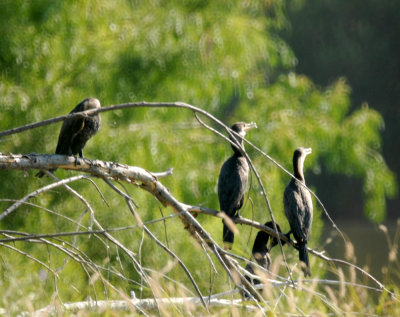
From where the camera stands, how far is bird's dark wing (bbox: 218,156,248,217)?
4.20 meters

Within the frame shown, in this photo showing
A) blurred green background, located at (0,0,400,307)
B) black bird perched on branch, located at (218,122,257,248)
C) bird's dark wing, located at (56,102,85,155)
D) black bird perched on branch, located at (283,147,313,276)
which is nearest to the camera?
bird's dark wing, located at (56,102,85,155)

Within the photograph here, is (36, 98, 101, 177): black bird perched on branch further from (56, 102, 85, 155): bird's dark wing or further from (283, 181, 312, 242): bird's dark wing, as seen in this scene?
(283, 181, 312, 242): bird's dark wing

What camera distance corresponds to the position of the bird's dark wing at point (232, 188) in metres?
4.20

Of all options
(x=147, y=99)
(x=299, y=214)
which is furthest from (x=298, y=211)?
(x=147, y=99)

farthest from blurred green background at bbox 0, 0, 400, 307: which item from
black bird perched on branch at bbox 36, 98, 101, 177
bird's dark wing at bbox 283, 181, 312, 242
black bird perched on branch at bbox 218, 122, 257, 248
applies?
black bird perched on branch at bbox 36, 98, 101, 177

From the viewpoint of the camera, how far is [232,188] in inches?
167

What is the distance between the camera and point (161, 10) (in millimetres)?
5758

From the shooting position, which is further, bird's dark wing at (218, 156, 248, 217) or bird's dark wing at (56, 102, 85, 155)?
bird's dark wing at (218, 156, 248, 217)

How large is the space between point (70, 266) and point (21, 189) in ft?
2.45

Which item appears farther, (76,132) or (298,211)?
(298,211)

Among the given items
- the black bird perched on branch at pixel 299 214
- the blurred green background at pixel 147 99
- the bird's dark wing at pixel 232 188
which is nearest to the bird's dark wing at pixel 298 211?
the black bird perched on branch at pixel 299 214

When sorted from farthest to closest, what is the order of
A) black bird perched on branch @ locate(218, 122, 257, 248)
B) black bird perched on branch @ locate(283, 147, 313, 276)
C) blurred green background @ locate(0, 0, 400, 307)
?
blurred green background @ locate(0, 0, 400, 307)
black bird perched on branch @ locate(218, 122, 257, 248)
black bird perched on branch @ locate(283, 147, 313, 276)

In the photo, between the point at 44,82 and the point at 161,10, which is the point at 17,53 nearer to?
the point at 44,82

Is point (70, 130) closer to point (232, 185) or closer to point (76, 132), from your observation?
point (76, 132)
